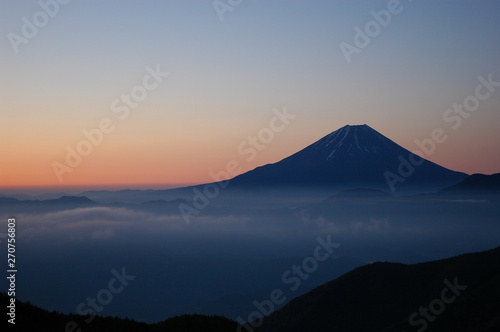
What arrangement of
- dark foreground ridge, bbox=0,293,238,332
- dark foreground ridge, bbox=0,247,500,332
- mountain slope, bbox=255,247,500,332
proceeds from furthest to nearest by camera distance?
mountain slope, bbox=255,247,500,332
dark foreground ridge, bbox=0,247,500,332
dark foreground ridge, bbox=0,293,238,332

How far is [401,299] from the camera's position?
351ft

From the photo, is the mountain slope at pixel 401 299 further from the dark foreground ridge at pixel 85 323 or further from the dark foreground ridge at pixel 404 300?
the dark foreground ridge at pixel 85 323

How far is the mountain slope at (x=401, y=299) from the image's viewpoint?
3577 inches

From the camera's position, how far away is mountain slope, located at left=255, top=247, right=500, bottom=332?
90.9 meters

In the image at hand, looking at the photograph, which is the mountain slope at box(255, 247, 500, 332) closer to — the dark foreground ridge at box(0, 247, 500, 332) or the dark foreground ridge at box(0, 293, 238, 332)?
the dark foreground ridge at box(0, 247, 500, 332)

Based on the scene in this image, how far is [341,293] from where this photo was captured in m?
114

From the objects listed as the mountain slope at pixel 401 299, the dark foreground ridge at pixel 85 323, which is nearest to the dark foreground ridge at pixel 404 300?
the mountain slope at pixel 401 299

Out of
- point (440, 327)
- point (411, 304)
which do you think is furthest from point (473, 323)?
point (411, 304)

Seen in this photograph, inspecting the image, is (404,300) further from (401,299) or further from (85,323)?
(85,323)

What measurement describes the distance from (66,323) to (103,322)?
157cm

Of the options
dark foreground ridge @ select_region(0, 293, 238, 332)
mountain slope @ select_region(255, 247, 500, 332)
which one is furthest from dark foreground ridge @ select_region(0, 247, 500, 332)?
dark foreground ridge @ select_region(0, 293, 238, 332)

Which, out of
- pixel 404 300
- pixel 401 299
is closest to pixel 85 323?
pixel 404 300

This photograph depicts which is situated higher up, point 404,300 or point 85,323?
point 85,323

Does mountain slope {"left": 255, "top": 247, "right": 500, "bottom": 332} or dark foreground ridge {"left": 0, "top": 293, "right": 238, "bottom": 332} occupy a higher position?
dark foreground ridge {"left": 0, "top": 293, "right": 238, "bottom": 332}
